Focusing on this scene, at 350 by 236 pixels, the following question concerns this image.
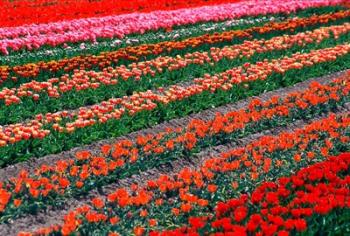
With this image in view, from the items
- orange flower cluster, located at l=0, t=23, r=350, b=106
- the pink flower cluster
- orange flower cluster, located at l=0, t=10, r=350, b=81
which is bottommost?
orange flower cluster, located at l=0, t=23, r=350, b=106

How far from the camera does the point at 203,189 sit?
7395 millimetres

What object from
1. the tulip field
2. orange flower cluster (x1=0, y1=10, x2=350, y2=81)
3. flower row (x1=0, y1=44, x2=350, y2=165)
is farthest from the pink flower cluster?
flower row (x1=0, y1=44, x2=350, y2=165)

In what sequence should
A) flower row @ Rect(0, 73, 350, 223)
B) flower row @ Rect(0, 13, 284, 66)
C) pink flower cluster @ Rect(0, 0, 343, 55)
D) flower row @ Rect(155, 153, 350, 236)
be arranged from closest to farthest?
flower row @ Rect(155, 153, 350, 236) → flower row @ Rect(0, 73, 350, 223) → flower row @ Rect(0, 13, 284, 66) → pink flower cluster @ Rect(0, 0, 343, 55)

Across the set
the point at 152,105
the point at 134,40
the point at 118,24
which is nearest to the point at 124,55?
the point at 134,40

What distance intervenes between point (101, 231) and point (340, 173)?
2.86 meters

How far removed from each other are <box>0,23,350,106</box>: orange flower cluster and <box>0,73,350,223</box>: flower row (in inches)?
103

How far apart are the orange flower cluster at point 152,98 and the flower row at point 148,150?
749 millimetres

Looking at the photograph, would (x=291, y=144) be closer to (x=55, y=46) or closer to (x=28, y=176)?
(x=28, y=176)

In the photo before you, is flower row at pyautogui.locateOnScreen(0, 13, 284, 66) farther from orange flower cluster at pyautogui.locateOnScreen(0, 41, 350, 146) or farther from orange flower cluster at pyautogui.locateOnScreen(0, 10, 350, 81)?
orange flower cluster at pyautogui.locateOnScreen(0, 41, 350, 146)

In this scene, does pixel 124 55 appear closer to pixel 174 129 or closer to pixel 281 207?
pixel 174 129

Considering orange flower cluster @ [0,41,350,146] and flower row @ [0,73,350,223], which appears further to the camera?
orange flower cluster @ [0,41,350,146]

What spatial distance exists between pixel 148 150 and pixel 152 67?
5.31 m

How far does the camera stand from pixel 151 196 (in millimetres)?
7121

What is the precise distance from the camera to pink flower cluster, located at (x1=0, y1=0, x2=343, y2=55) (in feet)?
54.6
